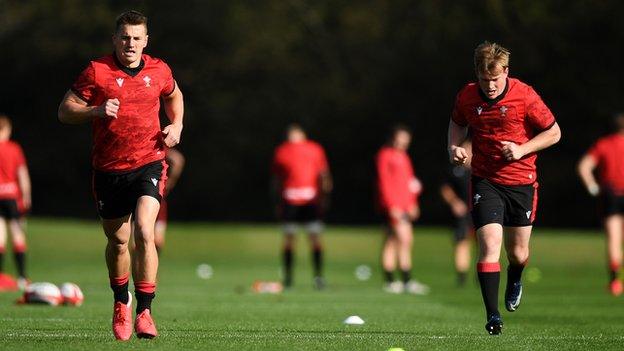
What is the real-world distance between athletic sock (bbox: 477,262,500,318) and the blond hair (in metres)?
1.55

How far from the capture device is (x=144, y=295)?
9.43 metres

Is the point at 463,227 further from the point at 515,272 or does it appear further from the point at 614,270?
the point at 515,272

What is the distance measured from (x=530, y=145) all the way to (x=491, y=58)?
0.80 meters

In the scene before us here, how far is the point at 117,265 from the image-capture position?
9898mm

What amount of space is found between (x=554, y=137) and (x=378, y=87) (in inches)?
1297

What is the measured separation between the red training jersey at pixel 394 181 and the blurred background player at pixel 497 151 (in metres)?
8.61

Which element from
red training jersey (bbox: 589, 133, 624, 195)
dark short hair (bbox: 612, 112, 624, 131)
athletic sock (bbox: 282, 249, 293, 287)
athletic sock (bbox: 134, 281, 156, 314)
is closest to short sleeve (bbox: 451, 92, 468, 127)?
athletic sock (bbox: 134, 281, 156, 314)

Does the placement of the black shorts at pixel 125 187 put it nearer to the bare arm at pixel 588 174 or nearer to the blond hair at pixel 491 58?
the blond hair at pixel 491 58

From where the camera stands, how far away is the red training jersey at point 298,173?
65.4 ft

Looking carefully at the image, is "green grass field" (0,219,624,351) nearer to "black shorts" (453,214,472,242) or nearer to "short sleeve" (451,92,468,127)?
"black shorts" (453,214,472,242)

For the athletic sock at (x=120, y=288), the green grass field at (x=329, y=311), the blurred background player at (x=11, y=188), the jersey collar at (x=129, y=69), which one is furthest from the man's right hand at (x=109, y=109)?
the blurred background player at (x=11, y=188)

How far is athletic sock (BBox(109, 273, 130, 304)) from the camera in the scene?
381 inches

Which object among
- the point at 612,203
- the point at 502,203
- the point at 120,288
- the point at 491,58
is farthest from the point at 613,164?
the point at 120,288

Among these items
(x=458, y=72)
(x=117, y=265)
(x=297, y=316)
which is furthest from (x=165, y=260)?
(x=117, y=265)
